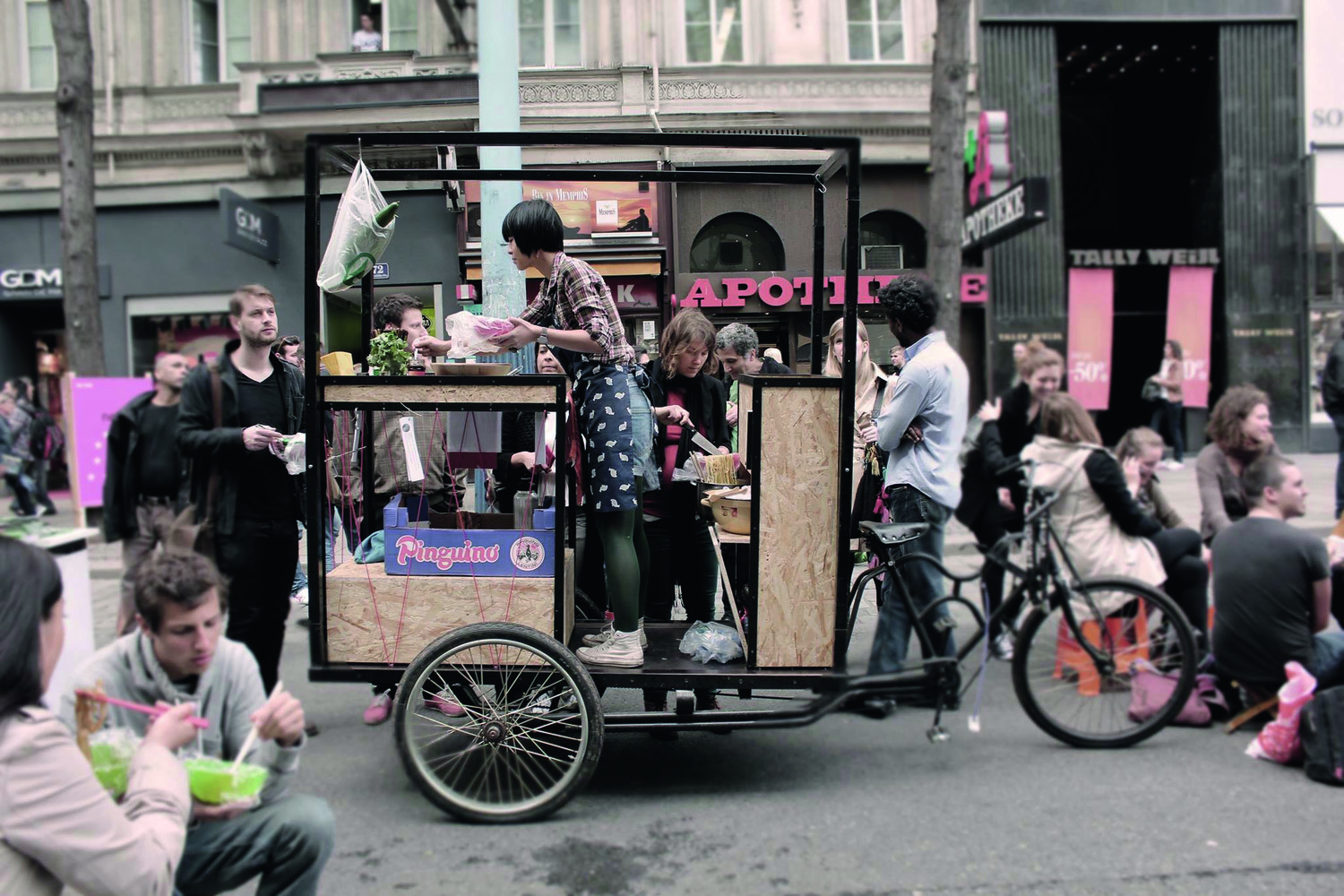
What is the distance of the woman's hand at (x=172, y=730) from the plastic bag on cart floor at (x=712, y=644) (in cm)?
→ 224

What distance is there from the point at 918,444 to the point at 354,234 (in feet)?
8.54

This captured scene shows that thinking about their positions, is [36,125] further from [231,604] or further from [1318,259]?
[1318,259]

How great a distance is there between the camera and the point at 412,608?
12.1ft

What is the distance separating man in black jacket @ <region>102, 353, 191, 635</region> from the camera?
16.4ft

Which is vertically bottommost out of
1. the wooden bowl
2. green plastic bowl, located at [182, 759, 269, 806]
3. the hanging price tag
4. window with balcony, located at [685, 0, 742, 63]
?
green plastic bowl, located at [182, 759, 269, 806]

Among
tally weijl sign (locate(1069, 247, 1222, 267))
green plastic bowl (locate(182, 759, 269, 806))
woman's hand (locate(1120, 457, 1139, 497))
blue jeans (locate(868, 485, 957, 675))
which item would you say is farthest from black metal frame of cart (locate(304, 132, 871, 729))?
tally weijl sign (locate(1069, 247, 1222, 267))

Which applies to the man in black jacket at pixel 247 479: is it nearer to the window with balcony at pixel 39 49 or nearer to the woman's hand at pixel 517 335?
the woman's hand at pixel 517 335

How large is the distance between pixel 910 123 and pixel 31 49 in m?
13.0

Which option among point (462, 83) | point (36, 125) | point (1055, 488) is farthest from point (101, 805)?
point (36, 125)

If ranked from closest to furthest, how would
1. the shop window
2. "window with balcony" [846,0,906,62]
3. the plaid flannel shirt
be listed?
1. the plaid flannel shirt
2. the shop window
3. "window with balcony" [846,0,906,62]

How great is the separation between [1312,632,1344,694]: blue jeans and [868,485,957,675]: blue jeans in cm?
147

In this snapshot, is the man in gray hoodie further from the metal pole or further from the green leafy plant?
the metal pole

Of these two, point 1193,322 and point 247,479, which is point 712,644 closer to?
point 247,479

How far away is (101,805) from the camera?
5.73 ft
